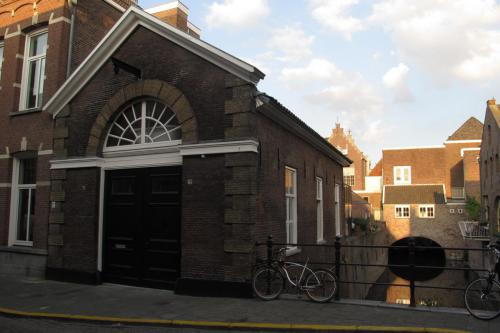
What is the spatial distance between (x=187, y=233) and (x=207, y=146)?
6.19 feet

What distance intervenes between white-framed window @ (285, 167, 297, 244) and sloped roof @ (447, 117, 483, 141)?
149ft

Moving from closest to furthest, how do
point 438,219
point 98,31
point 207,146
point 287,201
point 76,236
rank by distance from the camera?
point 207,146 → point 76,236 → point 287,201 → point 98,31 → point 438,219

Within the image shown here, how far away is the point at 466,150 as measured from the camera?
4506cm

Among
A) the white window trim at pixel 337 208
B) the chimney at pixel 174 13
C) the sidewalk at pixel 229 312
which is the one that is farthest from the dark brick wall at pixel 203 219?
the chimney at pixel 174 13

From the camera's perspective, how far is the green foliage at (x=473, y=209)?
39619 millimetres

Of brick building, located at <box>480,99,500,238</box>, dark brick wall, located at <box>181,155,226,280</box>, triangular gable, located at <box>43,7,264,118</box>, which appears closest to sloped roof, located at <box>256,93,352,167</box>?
triangular gable, located at <box>43,7,264,118</box>

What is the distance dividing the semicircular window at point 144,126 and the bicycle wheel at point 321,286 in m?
4.19

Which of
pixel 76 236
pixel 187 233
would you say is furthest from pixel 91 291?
pixel 187 233

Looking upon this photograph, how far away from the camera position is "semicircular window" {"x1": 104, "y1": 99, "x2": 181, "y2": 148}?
32.2 feet

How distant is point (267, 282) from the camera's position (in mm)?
8227

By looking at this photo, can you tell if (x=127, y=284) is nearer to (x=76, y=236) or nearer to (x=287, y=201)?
(x=76, y=236)

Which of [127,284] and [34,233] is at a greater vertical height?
[34,233]

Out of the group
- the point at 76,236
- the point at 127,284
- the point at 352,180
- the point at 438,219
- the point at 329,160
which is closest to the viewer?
the point at 127,284

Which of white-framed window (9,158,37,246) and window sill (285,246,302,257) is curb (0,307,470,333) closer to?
window sill (285,246,302,257)
